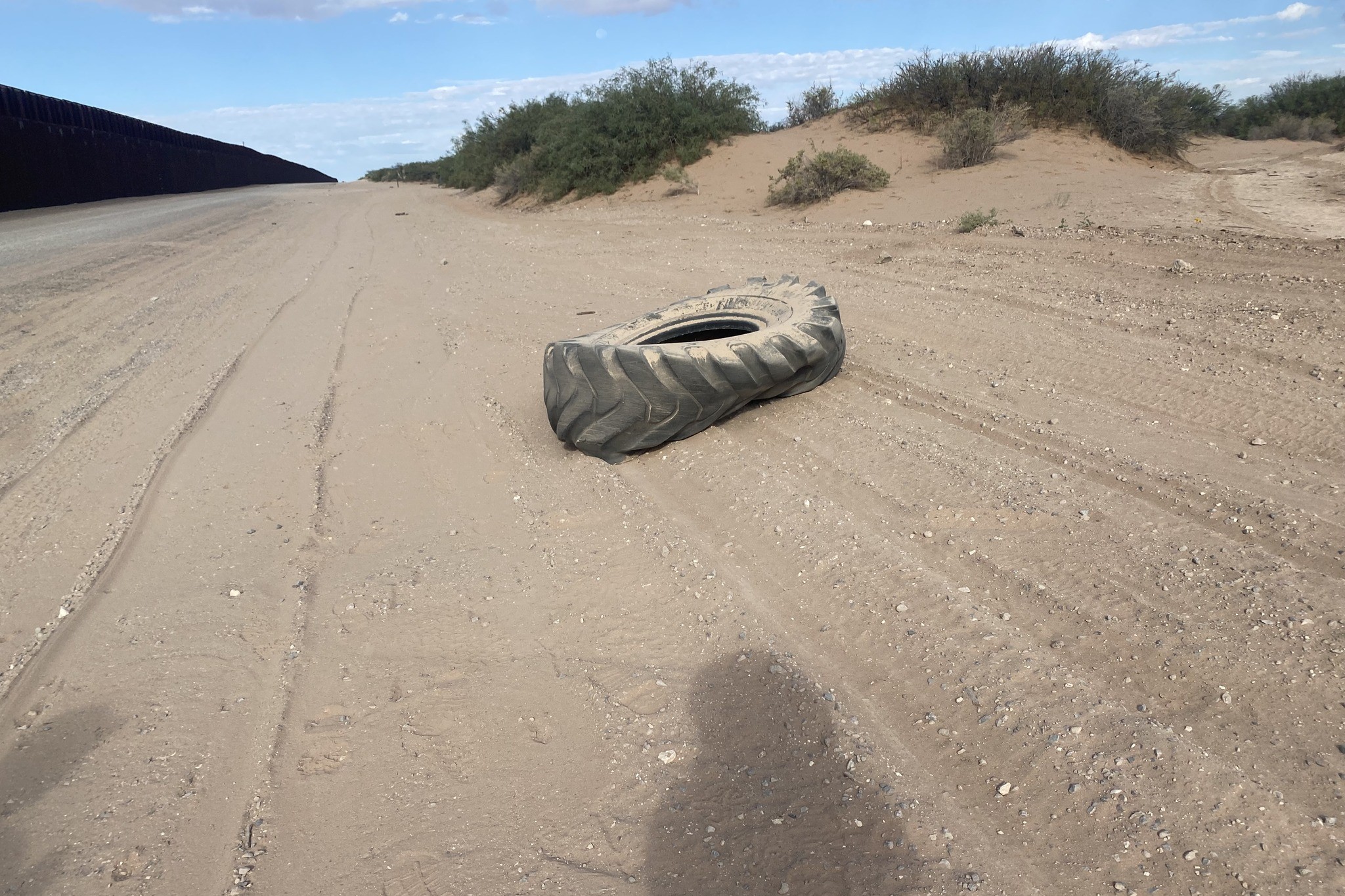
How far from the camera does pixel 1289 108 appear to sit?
25.3 m

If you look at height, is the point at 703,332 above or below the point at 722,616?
above

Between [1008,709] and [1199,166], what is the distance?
683 inches

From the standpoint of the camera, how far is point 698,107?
2020cm

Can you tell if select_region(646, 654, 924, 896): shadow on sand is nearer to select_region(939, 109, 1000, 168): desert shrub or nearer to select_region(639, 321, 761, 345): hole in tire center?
select_region(639, 321, 761, 345): hole in tire center

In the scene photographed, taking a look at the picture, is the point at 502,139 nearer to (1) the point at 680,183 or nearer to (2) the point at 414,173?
(1) the point at 680,183

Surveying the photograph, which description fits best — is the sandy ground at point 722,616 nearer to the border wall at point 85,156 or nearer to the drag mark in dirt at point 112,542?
the drag mark in dirt at point 112,542

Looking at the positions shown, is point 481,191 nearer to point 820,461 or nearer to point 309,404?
point 309,404

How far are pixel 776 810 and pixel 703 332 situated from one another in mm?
3938

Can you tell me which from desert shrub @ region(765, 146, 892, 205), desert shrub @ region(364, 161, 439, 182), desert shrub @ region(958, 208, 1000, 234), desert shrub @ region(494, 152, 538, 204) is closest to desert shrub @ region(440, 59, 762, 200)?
desert shrub @ region(494, 152, 538, 204)

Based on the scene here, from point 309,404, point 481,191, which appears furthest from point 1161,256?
point 481,191

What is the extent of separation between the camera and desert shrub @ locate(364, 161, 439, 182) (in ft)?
181

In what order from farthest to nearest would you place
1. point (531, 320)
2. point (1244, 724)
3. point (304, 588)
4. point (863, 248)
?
point (863, 248)
point (531, 320)
point (304, 588)
point (1244, 724)

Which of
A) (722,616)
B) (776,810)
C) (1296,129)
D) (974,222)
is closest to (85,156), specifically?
(974,222)

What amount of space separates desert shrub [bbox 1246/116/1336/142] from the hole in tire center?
921 inches
